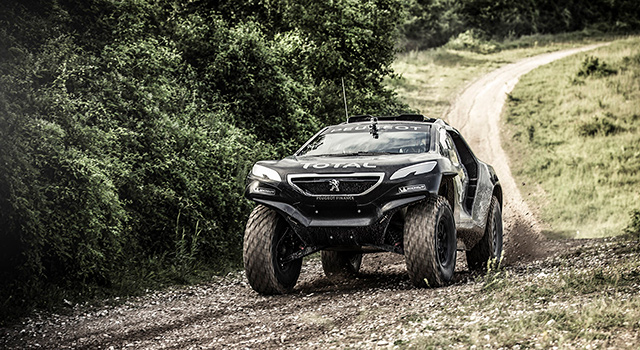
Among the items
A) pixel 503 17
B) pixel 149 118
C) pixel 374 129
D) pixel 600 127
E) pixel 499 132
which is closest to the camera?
pixel 374 129

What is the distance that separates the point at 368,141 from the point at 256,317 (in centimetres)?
286

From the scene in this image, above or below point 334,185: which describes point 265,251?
below

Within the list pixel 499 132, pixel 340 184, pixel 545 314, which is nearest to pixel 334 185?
pixel 340 184

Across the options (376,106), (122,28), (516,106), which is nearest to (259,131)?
(122,28)

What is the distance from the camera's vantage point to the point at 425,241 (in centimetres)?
793

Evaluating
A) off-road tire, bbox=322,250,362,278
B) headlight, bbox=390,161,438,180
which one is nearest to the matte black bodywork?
headlight, bbox=390,161,438,180

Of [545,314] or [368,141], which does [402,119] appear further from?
[545,314]

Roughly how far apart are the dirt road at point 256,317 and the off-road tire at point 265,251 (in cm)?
20

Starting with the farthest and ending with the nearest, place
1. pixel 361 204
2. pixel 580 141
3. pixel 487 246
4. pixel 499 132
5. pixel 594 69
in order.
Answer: pixel 594 69, pixel 499 132, pixel 580 141, pixel 487 246, pixel 361 204

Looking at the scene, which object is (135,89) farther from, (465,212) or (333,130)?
(465,212)

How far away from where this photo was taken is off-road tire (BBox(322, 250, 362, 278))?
1048 centimetres

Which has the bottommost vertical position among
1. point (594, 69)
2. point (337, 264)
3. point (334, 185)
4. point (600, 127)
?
point (600, 127)

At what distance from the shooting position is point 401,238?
8359 millimetres

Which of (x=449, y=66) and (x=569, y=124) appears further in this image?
(x=449, y=66)
